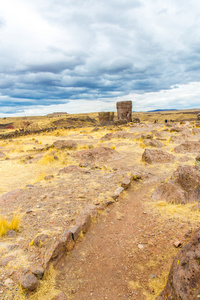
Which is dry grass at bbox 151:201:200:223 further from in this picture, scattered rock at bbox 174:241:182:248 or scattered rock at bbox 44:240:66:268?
scattered rock at bbox 44:240:66:268

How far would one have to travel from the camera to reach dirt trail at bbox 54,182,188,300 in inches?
92.8

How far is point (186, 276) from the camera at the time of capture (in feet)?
5.75

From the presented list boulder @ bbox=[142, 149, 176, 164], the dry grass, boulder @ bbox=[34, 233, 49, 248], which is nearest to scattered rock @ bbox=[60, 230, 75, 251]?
boulder @ bbox=[34, 233, 49, 248]

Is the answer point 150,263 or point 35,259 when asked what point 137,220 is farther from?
point 35,259

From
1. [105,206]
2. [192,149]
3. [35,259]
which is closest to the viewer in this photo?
[35,259]

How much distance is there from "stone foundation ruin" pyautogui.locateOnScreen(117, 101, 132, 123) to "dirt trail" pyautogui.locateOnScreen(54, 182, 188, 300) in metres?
25.9

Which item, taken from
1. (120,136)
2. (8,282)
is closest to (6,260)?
(8,282)

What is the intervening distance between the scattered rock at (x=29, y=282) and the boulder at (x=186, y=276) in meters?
1.54

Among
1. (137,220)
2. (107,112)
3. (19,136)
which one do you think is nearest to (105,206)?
Answer: (137,220)

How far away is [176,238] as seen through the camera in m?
3.10

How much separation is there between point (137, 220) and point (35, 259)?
2165 mm

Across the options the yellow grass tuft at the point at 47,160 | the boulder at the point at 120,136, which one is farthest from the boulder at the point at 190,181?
the boulder at the point at 120,136

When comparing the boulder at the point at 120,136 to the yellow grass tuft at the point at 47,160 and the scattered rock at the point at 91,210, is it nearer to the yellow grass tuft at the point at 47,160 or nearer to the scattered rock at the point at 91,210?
the yellow grass tuft at the point at 47,160

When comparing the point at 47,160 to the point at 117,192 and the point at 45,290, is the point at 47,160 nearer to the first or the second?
the point at 117,192
